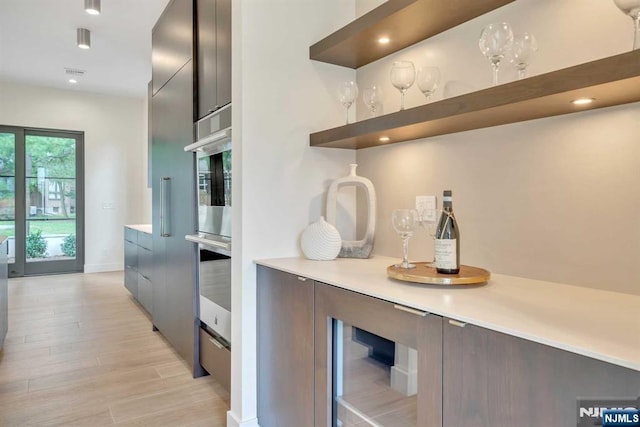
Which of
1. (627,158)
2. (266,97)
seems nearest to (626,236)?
(627,158)

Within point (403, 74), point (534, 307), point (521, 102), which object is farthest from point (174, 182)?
point (534, 307)

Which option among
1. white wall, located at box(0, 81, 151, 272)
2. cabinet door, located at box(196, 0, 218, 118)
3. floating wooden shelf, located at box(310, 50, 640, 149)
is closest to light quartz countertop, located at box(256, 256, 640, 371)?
floating wooden shelf, located at box(310, 50, 640, 149)

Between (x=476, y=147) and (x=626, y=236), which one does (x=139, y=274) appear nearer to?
(x=476, y=147)

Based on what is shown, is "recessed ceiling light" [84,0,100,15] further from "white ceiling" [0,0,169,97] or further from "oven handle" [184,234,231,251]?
"oven handle" [184,234,231,251]

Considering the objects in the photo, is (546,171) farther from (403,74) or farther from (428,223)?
(403,74)

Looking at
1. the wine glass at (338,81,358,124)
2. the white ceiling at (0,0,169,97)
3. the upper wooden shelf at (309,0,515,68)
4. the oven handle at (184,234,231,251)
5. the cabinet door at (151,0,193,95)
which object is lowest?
the oven handle at (184,234,231,251)

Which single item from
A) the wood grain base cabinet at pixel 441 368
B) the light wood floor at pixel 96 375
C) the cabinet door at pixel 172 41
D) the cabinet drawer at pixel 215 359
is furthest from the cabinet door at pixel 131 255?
the wood grain base cabinet at pixel 441 368

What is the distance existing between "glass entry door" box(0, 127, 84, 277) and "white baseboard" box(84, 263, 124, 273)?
143 millimetres

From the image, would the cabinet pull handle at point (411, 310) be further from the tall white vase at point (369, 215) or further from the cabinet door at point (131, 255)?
the cabinet door at point (131, 255)

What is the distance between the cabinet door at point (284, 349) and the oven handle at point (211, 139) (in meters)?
0.71

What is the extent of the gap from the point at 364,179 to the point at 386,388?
1047 millimetres

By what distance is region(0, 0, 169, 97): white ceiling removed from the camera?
144 inches

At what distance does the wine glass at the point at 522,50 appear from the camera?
53.8 inches

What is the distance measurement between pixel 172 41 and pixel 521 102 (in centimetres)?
261
